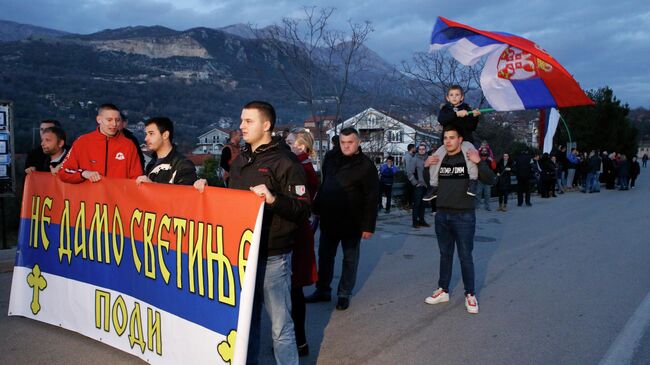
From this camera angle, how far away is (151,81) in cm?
8581

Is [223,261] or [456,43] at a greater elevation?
[456,43]

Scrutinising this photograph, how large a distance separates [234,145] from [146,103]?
66.3 m

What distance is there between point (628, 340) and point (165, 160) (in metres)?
4.27

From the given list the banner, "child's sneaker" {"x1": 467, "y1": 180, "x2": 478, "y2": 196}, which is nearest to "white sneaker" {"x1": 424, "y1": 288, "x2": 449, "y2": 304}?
"child's sneaker" {"x1": 467, "y1": 180, "x2": 478, "y2": 196}

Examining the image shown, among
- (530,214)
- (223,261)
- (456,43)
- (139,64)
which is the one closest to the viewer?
(223,261)

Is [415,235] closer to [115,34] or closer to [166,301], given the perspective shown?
[166,301]

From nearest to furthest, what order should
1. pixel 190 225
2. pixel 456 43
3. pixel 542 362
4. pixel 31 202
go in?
pixel 190 225
pixel 542 362
pixel 31 202
pixel 456 43

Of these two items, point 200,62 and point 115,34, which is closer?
point 200,62

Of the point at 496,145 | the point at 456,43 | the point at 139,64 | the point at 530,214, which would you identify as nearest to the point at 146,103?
the point at 139,64

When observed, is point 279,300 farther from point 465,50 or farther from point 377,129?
point 377,129

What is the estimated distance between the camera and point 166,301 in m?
3.57

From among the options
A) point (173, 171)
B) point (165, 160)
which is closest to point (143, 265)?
point (173, 171)

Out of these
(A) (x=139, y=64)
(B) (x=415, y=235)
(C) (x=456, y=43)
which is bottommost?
(B) (x=415, y=235)

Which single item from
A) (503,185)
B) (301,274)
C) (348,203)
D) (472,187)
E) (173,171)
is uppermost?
(173,171)
